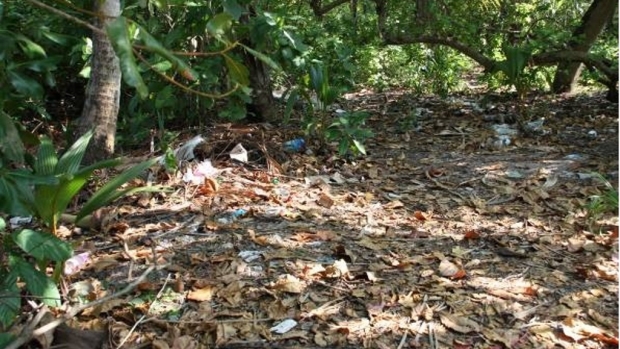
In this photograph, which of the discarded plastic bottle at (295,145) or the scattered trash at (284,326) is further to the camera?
the discarded plastic bottle at (295,145)

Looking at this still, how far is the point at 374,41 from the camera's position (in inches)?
264

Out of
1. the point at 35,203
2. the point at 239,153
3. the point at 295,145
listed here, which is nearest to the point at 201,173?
the point at 239,153

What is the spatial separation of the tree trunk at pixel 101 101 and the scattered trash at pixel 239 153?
75 centimetres

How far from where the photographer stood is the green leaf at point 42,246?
71.9 inches

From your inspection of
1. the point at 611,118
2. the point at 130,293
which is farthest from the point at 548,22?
the point at 130,293

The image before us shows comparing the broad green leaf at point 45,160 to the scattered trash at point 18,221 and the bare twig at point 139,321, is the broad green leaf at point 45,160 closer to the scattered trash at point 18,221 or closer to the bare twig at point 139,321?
the bare twig at point 139,321

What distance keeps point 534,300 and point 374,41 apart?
4769mm

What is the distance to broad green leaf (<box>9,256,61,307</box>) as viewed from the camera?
6.11 feet

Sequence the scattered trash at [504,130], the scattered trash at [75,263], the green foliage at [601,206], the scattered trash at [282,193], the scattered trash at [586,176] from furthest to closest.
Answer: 1. the scattered trash at [504,130]
2. the scattered trash at [586,176]
3. the scattered trash at [282,193]
4. the green foliage at [601,206]
5. the scattered trash at [75,263]

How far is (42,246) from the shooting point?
1.84 m

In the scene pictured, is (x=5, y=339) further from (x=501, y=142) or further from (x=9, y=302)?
(x=501, y=142)

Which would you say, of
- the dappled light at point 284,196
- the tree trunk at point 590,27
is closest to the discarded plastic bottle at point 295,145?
the dappled light at point 284,196

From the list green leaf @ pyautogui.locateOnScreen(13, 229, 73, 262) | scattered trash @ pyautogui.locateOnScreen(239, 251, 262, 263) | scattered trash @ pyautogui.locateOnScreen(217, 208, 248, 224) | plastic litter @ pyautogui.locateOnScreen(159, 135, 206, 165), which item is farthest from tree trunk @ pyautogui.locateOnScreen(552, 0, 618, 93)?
green leaf @ pyautogui.locateOnScreen(13, 229, 73, 262)

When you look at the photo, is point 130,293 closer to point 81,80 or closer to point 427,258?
point 427,258
